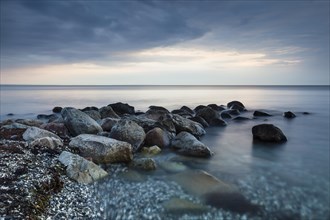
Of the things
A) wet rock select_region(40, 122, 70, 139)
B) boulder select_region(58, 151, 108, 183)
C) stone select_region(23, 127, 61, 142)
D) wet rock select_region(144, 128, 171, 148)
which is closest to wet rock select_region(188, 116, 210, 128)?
wet rock select_region(144, 128, 171, 148)

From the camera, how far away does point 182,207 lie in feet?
25.9

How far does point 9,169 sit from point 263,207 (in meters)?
7.90

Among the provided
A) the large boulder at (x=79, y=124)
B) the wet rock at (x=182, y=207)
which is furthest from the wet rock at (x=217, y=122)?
the wet rock at (x=182, y=207)

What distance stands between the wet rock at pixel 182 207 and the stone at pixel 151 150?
4852 millimetres

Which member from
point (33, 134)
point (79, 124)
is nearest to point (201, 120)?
point (79, 124)

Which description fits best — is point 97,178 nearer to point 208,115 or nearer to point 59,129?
point 59,129

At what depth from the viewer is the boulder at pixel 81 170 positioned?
30.6 feet

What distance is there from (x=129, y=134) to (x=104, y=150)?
85.6 inches

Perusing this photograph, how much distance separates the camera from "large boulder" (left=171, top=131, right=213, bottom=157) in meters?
13.1

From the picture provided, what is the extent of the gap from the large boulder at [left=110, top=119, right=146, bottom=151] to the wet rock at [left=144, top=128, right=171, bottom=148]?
28.3 inches

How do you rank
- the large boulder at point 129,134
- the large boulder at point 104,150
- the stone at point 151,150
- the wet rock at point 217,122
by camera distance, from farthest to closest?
the wet rock at point 217,122 < the large boulder at point 129,134 < the stone at point 151,150 < the large boulder at point 104,150

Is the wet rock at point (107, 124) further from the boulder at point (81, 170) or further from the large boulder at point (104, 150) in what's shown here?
the boulder at point (81, 170)

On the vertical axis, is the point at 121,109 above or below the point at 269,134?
above

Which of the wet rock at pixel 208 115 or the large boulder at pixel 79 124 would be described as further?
the wet rock at pixel 208 115
